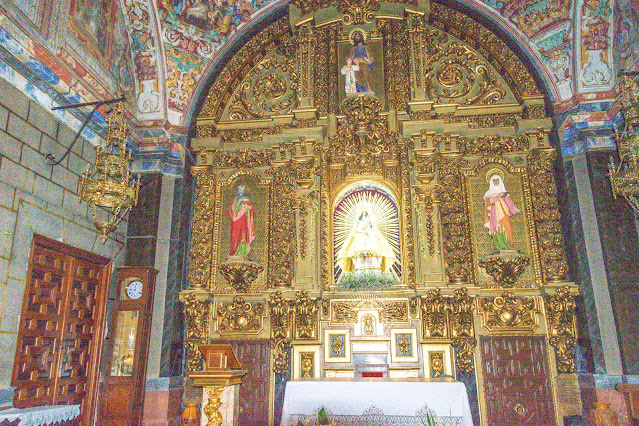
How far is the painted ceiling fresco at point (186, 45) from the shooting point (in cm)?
826

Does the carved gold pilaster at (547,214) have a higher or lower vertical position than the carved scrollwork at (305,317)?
higher

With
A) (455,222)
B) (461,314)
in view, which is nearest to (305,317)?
(461,314)

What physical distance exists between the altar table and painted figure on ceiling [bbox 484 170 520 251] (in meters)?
3.41

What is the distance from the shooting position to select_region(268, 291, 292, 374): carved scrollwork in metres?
8.99

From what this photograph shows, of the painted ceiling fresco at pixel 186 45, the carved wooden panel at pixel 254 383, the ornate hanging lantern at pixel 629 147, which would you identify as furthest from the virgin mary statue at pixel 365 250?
the ornate hanging lantern at pixel 629 147

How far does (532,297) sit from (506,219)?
146cm

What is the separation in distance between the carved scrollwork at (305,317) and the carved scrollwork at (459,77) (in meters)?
4.61

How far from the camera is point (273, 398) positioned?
29.0 ft

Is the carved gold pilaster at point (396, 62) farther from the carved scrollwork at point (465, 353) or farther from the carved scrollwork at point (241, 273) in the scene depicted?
the carved scrollwork at point (465, 353)

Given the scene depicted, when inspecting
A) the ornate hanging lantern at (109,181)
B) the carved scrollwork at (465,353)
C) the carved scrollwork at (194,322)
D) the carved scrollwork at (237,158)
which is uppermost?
the carved scrollwork at (237,158)

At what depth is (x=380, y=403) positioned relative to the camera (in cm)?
647

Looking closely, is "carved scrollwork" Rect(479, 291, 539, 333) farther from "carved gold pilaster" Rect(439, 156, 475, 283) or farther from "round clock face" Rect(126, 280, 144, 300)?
"round clock face" Rect(126, 280, 144, 300)

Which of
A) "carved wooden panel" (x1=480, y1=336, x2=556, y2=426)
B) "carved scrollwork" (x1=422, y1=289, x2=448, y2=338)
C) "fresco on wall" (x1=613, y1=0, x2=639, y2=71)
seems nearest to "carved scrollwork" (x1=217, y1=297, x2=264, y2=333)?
"carved scrollwork" (x1=422, y1=289, x2=448, y2=338)

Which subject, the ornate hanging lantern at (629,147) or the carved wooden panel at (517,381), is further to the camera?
the carved wooden panel at (517,381)
